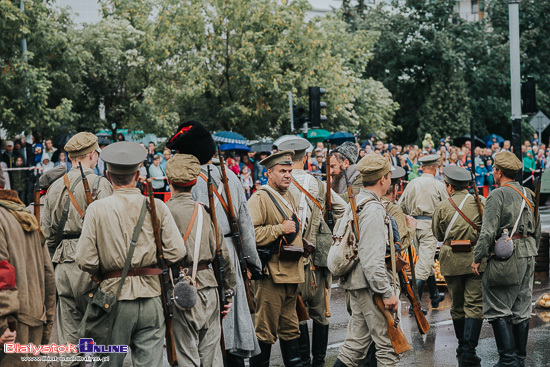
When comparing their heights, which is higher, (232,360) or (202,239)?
(202,239)

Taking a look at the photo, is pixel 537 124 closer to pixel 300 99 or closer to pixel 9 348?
pixel 300 99

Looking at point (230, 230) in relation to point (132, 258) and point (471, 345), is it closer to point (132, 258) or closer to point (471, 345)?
point (132, 258)

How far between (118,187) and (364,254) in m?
1.95

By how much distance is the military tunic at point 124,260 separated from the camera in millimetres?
5207

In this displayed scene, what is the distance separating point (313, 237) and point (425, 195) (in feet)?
10.4

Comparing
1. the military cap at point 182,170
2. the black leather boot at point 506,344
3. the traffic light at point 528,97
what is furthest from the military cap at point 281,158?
the traffic light at point 528,97

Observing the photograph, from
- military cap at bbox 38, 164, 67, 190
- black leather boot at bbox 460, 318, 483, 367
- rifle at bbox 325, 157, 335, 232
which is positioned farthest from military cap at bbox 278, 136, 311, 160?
black leather boot at bbox 460, 318, 483, 367

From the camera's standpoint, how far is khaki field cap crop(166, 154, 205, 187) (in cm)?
584

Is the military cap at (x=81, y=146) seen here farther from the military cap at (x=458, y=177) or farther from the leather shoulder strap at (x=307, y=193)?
the military cap at (x=458, y=177)

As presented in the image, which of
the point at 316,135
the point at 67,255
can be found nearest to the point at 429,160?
the point at 67,255

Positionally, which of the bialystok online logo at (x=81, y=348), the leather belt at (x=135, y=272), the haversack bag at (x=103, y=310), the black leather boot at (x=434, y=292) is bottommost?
the black leather boot at (x=434, y=292)

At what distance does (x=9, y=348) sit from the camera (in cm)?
493

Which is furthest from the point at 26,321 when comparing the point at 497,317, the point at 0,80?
the point at 0,80

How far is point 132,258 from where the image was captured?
521 centimetres
